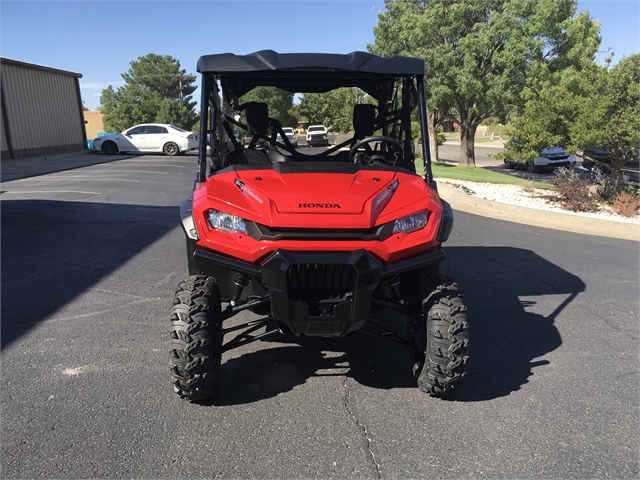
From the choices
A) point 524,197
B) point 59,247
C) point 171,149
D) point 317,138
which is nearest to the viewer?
point 59,247

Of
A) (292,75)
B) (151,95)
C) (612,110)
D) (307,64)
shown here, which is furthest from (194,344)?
(151,95)

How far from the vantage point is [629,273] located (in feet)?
22.8

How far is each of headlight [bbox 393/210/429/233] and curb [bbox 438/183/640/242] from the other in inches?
306

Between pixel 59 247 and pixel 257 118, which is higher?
pixel 257 118

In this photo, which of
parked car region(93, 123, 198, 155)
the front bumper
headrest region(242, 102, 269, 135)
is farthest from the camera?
parked car region(93, 123, 198, 155)

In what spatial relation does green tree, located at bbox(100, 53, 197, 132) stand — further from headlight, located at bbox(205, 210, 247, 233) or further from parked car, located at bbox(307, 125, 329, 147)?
headlight, located at bbox(205, 210, 247, 233)

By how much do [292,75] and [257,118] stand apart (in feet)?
1.96

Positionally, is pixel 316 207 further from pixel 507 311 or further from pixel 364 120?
pixel 507 311

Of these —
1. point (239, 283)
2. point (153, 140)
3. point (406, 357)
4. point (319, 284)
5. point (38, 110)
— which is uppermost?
point (38, 110)

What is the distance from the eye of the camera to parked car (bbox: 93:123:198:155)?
2531cm

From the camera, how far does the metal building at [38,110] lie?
68.8 ft

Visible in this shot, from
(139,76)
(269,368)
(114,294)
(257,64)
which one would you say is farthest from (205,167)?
(139,76)

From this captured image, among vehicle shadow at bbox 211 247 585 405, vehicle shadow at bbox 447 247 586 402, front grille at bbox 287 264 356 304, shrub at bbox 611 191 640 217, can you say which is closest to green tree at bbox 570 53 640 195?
shrub at bbox 611 191 640 217

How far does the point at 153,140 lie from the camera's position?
25531 millimetres
